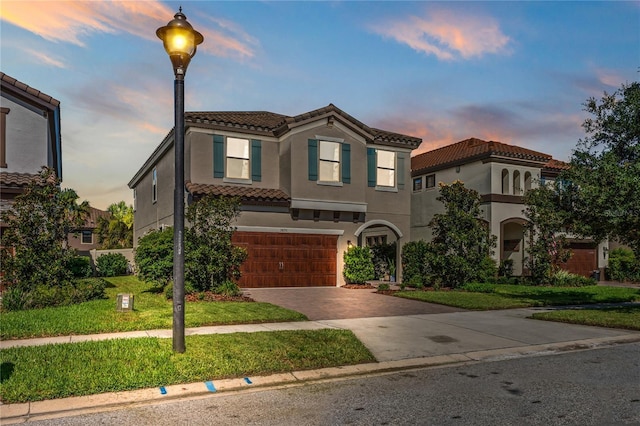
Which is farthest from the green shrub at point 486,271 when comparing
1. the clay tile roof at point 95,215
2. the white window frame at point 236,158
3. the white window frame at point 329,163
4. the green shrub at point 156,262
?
the clay tile roof at point 95,215

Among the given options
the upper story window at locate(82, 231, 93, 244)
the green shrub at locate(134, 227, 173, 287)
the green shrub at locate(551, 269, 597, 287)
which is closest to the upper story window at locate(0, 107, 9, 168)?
the green shrub at locate(134, 227, 173, 287)

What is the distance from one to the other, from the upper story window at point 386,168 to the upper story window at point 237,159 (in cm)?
630

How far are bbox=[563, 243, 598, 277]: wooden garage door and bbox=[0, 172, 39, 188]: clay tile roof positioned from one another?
29026mm

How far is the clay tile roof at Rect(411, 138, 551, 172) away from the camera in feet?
91.7

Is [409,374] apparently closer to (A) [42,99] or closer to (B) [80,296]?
(B) [80,296]

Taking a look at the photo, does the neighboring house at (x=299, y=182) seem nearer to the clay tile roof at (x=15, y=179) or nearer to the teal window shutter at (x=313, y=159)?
the teal window shutter at (x=313, y=159)

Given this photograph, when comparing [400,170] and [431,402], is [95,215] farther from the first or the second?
[431,402]

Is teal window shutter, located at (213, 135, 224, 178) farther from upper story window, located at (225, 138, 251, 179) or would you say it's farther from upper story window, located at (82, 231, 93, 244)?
upper story window, located at (82, 231, 93, 244)

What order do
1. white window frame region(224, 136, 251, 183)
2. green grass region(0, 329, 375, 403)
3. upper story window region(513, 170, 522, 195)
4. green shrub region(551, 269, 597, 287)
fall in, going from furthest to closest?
upper story window region(513, 170, 522, 195)
green shrub region(551, 269, 597, 287)
white window frame region(224, 136, 251, 183)
green grass region(0, 329, 375, 403)

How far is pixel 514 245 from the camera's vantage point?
30.0m

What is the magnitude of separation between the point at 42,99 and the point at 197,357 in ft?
48.0

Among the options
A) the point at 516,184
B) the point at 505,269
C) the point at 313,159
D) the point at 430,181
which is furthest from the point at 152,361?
the point at 430,181

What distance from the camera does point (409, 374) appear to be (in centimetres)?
769

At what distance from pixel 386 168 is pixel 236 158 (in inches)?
287
